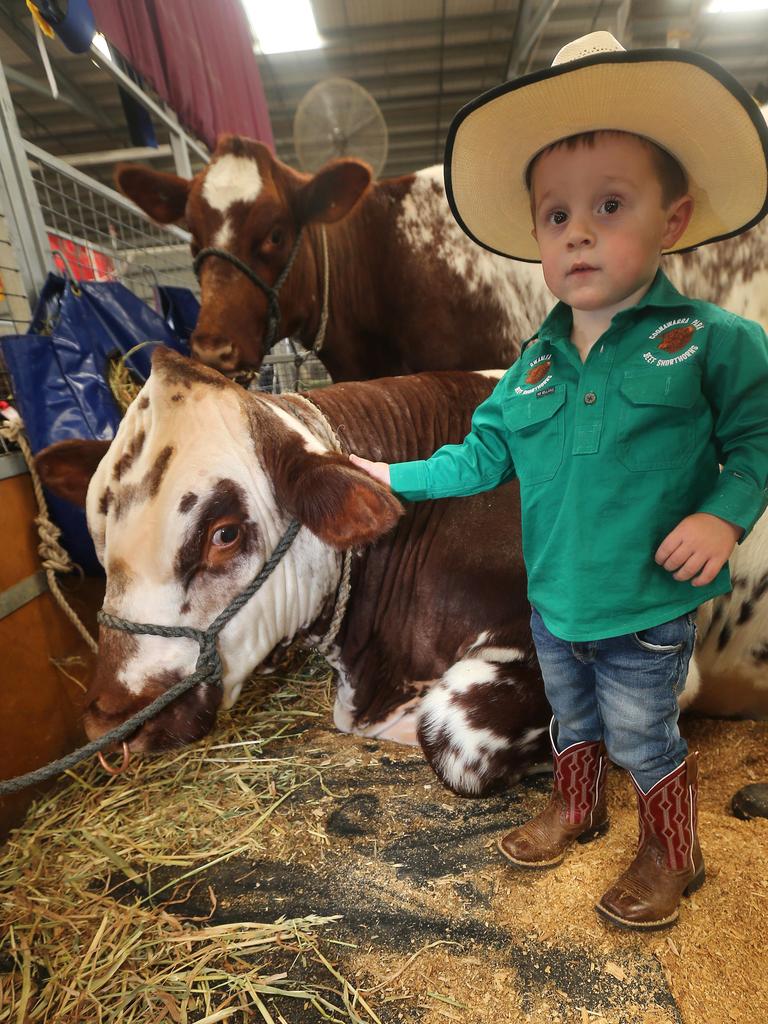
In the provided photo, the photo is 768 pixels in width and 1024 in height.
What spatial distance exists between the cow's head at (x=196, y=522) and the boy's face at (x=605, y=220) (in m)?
0.64

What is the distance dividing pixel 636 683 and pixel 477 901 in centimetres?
68

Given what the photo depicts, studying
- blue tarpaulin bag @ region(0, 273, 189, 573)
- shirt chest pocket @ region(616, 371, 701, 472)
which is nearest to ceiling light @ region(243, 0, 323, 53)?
blue tarpaulin bag @ region(0, 273, 189, 573)

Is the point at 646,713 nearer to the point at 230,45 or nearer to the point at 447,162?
the point at 447,162

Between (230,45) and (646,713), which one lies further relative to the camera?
(230,45)

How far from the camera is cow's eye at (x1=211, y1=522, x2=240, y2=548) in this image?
5.25ft

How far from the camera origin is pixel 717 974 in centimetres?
125

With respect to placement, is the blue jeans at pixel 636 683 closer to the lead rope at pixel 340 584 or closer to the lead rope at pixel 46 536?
the lead rope at pixel 340 584

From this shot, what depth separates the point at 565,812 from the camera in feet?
5.15

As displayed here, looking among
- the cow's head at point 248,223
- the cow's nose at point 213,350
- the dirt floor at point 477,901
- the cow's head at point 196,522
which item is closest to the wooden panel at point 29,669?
the dirt floor at point 477,901

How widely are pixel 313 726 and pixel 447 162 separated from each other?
1942 mm

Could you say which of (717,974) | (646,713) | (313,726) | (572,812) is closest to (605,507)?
(646,713)

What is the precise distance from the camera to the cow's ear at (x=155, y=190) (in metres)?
3.45

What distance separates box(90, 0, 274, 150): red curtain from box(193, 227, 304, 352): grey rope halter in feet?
4.40

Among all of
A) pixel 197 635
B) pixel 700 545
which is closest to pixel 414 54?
pixel 197 635
